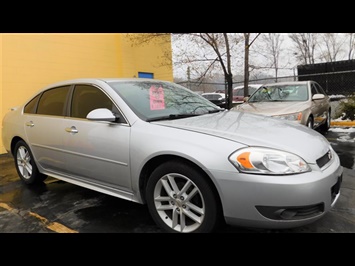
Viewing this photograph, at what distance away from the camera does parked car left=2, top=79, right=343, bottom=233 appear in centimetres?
234

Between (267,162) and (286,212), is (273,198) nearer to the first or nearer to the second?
(286,212)

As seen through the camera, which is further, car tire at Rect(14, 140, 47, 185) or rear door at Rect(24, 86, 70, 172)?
car tire at Rect(14, 140, 47, 185)

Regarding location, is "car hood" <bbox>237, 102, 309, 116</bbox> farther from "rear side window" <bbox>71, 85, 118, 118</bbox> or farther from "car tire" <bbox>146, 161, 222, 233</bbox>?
"car tire" <bbox>146, 161, 222, 233</bbox>

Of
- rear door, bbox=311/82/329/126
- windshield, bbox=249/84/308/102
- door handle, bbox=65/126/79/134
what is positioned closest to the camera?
door handle, bbox=65/126/79/134

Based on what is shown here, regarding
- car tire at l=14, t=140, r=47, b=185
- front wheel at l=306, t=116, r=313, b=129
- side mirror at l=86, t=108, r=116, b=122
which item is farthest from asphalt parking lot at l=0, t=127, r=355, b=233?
front wheel at l=306, t=116, r=313, b=129

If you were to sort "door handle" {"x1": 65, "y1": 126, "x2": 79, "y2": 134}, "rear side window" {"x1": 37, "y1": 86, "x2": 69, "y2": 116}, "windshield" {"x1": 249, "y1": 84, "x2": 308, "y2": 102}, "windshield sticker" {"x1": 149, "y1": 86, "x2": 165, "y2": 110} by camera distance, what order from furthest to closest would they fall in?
"windshield" {"x1": 249, "y1": 84, "x2": 308, "y2": 102}, "rear side window" {"x1": 37, "y1": 86, "x2": 69, "y2": 116}, "door handle" {"x1": 65, "y1": 126, "x2": 79, "y2": 134}, "windshield sticker" {"x1": 149, "y1": 86, "x2": 165, "y2": 110}

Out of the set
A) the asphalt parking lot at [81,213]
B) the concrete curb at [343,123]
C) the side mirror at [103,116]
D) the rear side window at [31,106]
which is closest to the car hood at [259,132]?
the side mirror at [103,116]

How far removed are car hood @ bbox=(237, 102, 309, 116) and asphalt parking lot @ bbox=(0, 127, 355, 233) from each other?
1.75 m

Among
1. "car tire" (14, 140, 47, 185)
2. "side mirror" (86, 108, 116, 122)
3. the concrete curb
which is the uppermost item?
"side mirror" (86, 108, 116, 122)

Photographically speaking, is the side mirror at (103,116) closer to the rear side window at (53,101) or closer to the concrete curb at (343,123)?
the rear side window at (53,101)

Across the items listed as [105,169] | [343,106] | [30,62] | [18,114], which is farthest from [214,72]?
[105,169]

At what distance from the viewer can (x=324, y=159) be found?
270 centimetres

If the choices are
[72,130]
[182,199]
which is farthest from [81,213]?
[182,199]
